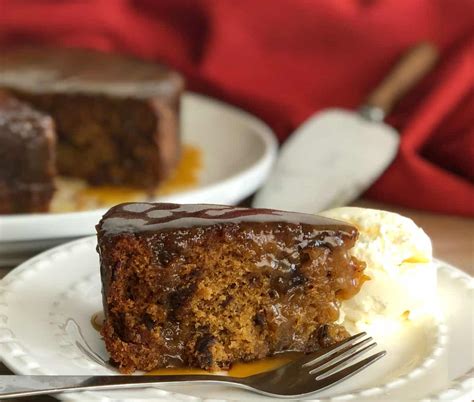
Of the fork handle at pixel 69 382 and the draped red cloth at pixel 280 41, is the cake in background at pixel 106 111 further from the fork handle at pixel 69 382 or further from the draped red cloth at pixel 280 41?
the fork handle at pixel 69 382

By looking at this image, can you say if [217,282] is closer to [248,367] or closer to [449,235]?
[248,367]

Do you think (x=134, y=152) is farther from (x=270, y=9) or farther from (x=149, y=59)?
A: (x=270, y=9)

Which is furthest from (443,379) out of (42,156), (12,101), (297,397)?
(12,101)

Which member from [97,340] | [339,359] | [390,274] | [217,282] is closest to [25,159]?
[97,340]

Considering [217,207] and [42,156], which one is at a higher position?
[42,156]

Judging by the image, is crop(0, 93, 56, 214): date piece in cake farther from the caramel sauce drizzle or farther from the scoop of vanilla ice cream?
the scoop of vanilla ice cream

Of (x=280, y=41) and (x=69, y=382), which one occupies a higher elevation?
(x=280, y=41)
